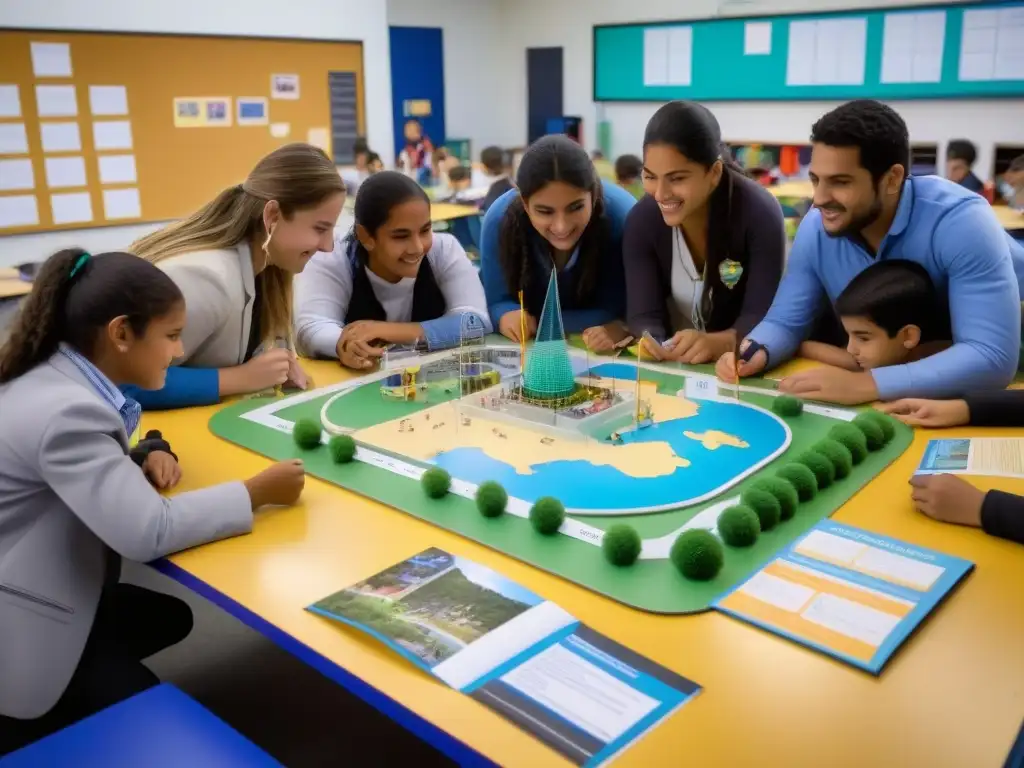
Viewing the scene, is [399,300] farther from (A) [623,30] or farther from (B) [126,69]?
(A) [623,30]

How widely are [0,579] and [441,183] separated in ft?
20.5

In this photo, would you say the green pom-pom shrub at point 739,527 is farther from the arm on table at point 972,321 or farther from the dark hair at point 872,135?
the dark hair at point 872,135

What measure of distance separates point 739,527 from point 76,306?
3.48 feet

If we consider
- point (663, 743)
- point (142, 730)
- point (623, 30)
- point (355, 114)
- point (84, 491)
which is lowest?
point (142, 730)

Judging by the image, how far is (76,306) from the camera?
1.40 metres

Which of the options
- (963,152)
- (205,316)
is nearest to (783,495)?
(205,316)

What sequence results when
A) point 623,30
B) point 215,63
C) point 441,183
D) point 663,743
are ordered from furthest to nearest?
1. point 623,30
2. point 441,183
3. point 215,63
4. point 663,743

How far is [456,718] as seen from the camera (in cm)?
98

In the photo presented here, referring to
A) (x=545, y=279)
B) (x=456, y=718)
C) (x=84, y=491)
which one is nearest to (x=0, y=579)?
(x=84, y=491)

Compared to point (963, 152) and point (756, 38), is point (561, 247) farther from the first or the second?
point (756, 38)

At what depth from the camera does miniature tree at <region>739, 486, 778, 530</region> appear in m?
1.37

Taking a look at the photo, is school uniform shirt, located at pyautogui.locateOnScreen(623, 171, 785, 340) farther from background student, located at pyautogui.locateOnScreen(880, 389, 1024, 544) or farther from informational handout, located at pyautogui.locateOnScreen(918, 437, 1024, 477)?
background student, located at pyautogui.locateOnScreen(880, 389, 1024, 544)

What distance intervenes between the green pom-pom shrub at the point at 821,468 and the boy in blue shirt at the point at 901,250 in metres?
0.41

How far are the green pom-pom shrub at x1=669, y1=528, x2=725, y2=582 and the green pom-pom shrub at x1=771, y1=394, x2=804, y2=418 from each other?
0.68m
